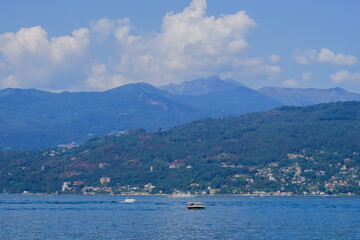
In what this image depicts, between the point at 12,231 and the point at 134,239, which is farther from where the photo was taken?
the point at 12,231

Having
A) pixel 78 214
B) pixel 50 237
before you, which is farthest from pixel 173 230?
pixel 78 214

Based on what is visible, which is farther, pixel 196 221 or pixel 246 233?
pixel 196 221

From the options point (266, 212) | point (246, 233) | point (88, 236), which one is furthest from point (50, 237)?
point (266, 212)

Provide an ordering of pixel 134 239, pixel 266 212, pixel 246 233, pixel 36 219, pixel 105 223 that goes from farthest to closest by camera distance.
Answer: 1. pixel 266 212
2. pixel 36 219
3. pixel 105 223
4. pixel 246 233
5. pixel 134 239

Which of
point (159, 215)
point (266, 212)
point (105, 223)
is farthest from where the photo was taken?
point (266, 212)

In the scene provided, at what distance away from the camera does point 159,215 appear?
140500mm

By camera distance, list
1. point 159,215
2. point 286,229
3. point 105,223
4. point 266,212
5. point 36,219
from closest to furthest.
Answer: point 286,229 < point 105,223 < point 36,219 < point 159,215 < point 266,212

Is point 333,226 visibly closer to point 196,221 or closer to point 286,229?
point 286,229

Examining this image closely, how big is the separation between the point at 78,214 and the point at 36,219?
50.4 feet

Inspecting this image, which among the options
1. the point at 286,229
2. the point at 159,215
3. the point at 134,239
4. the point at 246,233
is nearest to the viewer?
the point at 134,239

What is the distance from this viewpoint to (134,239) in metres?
94.0

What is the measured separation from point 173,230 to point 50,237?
2062cm

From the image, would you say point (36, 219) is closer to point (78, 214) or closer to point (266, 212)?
point (78, 214)

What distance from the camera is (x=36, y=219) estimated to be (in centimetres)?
12938
